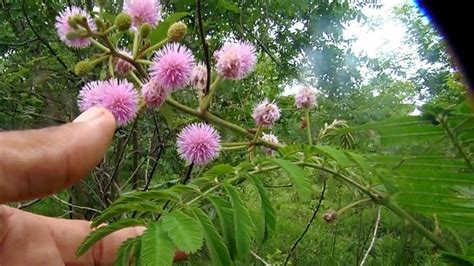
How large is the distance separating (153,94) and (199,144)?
0.10 metres

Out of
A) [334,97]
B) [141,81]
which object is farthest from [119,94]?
[334,97]

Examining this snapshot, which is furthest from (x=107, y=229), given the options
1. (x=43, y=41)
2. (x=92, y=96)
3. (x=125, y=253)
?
(x=43, y=41)

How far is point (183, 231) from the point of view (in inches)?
25.4

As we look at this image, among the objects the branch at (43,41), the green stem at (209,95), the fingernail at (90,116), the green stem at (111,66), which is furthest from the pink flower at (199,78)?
the branch at (43,41)

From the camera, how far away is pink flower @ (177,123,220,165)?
0.95 metres

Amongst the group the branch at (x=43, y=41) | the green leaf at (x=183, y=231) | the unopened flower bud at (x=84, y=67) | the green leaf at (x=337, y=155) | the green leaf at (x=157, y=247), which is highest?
the branch at (x=43, y=41)

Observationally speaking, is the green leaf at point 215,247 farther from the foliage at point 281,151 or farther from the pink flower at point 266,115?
the pink flower at point 266,115

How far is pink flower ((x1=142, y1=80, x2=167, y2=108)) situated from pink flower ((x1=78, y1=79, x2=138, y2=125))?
0.02 meters

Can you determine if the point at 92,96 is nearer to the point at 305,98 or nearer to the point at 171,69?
the point at 171,69

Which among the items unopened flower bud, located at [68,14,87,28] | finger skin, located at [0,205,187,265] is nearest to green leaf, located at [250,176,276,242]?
finger skin, located at [0,205,187,265]

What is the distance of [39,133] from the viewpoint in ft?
1.70

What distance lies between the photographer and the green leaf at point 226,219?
74cm

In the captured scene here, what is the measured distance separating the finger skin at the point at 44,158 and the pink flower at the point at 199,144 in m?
0.40

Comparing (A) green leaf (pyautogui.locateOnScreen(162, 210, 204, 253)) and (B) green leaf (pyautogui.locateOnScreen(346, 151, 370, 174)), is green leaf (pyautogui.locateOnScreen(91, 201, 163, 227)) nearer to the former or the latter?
(A) green leaf (pyautogui.locateOnScreen(162, 210, 204, 253))
